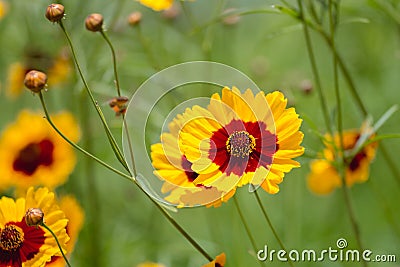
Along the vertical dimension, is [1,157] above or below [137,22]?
below

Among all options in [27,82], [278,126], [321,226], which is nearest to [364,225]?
[321,226]

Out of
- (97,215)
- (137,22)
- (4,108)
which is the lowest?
(4,108)

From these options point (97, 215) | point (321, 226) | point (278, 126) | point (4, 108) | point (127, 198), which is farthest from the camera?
point (4, 108)

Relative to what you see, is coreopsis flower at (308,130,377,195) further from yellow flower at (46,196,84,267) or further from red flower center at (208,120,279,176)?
yellow flower at (46,196,84,267)

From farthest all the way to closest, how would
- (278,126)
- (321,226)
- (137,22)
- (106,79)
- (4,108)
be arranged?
(4,108)
(321,226)
(106,79)
(137,22)
(278,126)

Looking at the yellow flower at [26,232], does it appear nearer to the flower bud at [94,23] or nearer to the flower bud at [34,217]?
the flower bud at [34,217]

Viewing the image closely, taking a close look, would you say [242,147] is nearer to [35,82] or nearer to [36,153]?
[35,82]

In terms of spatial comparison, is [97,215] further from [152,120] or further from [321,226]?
[321,226]
